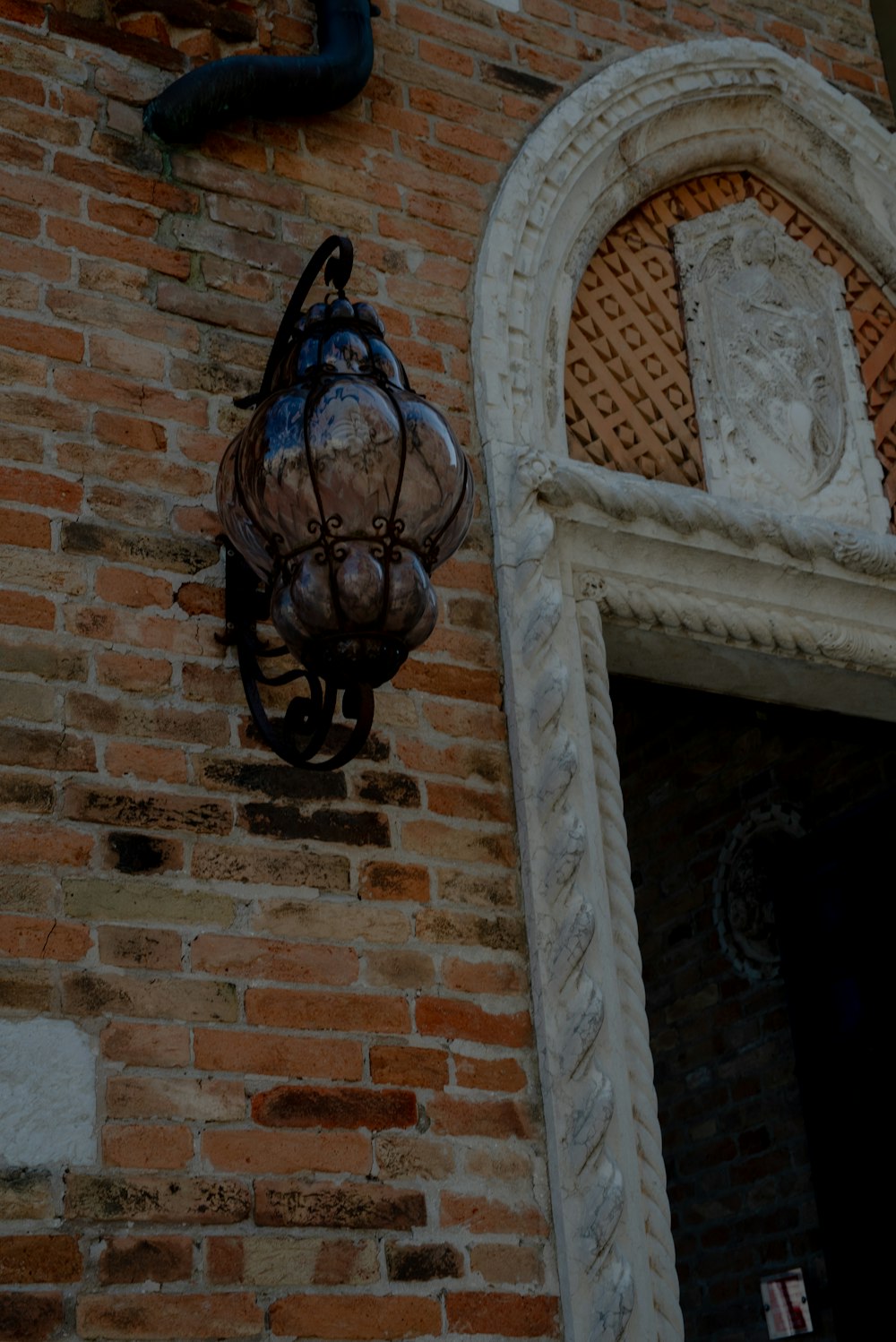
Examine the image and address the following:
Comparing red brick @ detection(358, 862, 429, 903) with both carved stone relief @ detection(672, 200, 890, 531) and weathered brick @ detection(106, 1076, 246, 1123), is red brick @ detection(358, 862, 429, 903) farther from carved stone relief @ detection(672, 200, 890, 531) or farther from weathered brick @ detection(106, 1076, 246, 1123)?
carved stone relief @ detection(672, 200, 890, 531)

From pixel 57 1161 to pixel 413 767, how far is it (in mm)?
880

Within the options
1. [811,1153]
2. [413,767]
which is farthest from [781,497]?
[811,1153]

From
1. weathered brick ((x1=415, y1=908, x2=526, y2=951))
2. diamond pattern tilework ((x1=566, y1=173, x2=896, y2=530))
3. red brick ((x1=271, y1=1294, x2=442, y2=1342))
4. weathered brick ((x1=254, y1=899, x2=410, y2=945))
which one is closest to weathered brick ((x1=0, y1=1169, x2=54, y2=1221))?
red brick ((x1=271, y1=1294, x2=442, y2=1342))

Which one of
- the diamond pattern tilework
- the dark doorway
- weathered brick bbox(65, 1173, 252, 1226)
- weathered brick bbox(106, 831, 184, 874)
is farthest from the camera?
the dark doorway

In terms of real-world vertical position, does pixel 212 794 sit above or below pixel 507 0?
below

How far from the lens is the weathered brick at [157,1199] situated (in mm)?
2062

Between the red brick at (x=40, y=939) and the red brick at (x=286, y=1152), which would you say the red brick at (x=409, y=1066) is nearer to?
the red brick at (x=286, y=1152)

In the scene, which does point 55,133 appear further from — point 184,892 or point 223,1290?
point 223,1290

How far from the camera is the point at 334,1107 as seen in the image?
7.49 feet

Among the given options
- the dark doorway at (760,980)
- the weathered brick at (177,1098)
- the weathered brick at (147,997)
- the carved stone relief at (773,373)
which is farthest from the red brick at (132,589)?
the dark doorway at (760,980)

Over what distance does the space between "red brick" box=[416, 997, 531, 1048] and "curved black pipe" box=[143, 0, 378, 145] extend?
1.64 m

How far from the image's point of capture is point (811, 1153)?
13.6 ft

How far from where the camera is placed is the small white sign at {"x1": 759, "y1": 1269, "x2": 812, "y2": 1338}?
4.15 meters

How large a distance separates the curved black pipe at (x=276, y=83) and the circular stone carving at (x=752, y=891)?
8.30ft
